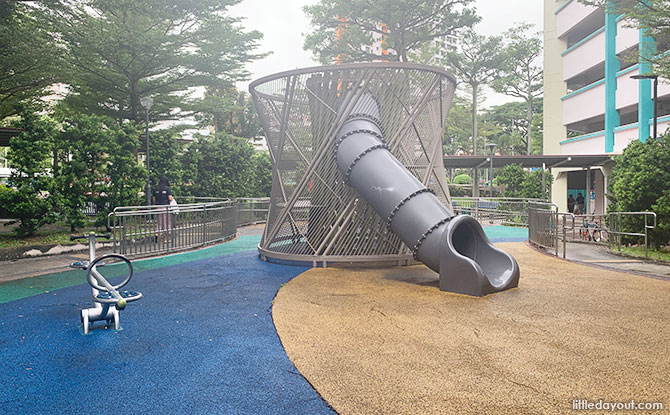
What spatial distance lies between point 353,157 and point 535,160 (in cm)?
Answer: 2020

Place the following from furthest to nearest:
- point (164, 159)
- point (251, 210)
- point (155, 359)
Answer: point (251, 210) → point (164, 159) → point (155, 359)

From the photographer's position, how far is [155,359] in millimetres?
4305

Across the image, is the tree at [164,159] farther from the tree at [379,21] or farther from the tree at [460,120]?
the tree at [460,120]

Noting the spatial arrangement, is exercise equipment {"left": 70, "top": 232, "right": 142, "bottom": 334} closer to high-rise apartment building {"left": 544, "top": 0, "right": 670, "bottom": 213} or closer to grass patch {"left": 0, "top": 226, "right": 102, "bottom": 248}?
grass patch {"left": 0, "top": 226, "right": 102, "bottom": 248}

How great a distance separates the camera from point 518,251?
1196 cm

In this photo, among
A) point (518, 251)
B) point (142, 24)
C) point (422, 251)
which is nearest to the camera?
point (422, 251)

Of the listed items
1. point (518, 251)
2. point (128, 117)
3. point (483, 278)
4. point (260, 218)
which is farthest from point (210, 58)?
point (483, 278)

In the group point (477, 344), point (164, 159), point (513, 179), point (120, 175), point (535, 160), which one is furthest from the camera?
point (535, 160)

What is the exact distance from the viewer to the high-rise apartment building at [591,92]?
2420 centimetres

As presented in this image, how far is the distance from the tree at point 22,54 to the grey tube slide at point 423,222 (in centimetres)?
1484

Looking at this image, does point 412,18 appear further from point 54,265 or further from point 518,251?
point 54,265

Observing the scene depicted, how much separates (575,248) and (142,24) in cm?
2026

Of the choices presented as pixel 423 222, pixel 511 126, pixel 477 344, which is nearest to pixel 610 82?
pixel 423 222

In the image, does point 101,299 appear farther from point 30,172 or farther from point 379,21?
point 379,21
